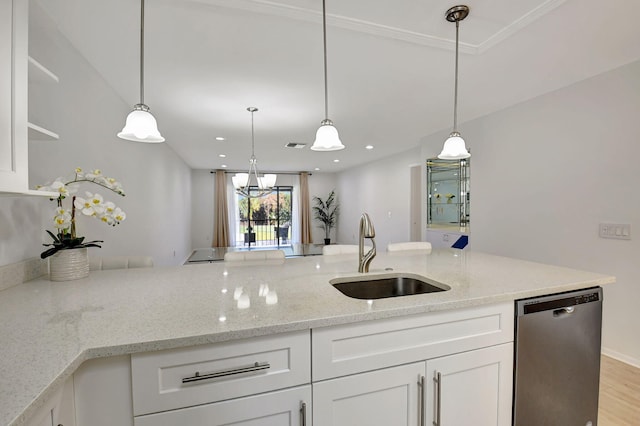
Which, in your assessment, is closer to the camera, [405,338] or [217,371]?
[217,371]

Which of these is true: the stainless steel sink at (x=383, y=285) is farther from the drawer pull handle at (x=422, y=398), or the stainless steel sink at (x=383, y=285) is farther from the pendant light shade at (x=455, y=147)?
the pendant light shade at (x=455, y=147)

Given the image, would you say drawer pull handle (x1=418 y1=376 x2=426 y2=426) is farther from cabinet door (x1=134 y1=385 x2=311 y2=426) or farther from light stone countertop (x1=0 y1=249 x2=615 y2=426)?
cabinet door (x1=134 y1=385 x2=311 y2=426)

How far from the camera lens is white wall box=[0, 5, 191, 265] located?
4.73 ft

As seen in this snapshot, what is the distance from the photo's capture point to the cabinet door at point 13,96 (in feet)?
3.21

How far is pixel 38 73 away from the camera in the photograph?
1.24m

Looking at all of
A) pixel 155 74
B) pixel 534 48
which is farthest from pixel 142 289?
pixel 534 48

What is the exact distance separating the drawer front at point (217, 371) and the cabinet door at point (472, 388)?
1.89 feet

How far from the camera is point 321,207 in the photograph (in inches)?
372

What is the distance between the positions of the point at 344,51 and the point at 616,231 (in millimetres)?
2719

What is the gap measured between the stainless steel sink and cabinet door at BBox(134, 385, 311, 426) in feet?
1.96

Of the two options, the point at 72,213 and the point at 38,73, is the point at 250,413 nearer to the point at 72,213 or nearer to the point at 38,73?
the point at 72,213

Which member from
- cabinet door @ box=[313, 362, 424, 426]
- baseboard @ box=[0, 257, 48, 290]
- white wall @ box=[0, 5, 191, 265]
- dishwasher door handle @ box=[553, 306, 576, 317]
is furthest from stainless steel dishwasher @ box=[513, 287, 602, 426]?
white wall @ box=[0, 5, 191, 265]

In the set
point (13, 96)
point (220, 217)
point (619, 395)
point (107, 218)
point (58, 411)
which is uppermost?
point (13, 96)

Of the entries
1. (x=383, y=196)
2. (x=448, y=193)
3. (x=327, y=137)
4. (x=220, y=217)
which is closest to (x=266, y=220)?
(x=220, y=217)
